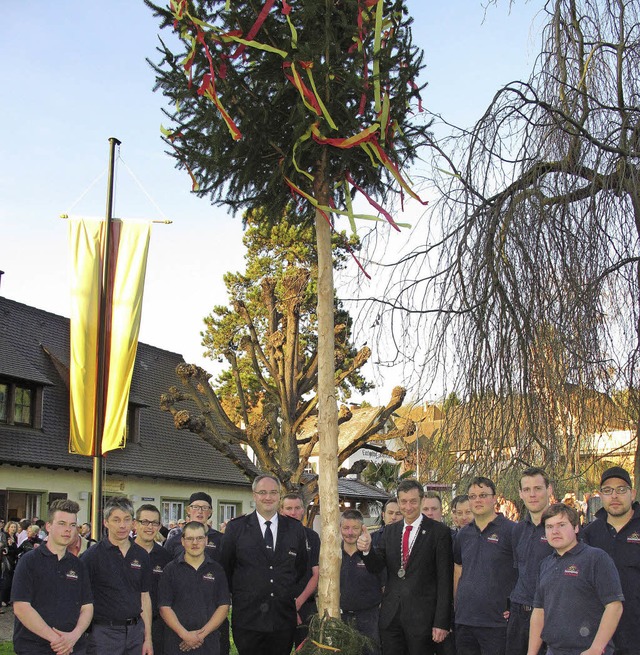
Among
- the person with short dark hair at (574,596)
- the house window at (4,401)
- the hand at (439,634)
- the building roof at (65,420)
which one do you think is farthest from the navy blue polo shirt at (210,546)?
the house window at (4,401)

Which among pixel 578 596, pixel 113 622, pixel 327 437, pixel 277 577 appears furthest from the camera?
pixel 277 577

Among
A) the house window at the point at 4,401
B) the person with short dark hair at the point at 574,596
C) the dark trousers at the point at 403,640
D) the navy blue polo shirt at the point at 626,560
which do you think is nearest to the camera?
the person with short dark hair at the point at 574,596

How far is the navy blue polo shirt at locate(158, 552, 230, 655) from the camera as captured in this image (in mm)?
7121

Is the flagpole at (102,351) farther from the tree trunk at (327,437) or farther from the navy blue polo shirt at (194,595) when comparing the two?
the tree trunk at (327,437)

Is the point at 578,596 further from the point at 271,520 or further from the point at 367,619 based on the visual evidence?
the point at 367,619

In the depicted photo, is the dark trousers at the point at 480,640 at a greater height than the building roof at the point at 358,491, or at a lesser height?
lesser

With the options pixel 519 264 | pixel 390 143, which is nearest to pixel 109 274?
pixel 390 143

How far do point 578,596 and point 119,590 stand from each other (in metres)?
3.69

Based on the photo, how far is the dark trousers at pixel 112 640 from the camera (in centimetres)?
686

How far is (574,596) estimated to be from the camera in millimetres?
5367

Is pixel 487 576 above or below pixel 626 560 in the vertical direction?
below

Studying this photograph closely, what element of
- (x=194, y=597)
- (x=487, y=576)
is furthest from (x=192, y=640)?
(x=487, y=576)

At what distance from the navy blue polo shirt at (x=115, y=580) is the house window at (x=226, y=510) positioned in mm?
22826

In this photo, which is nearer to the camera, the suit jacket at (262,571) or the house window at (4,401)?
the suit jacket at (262,571)
